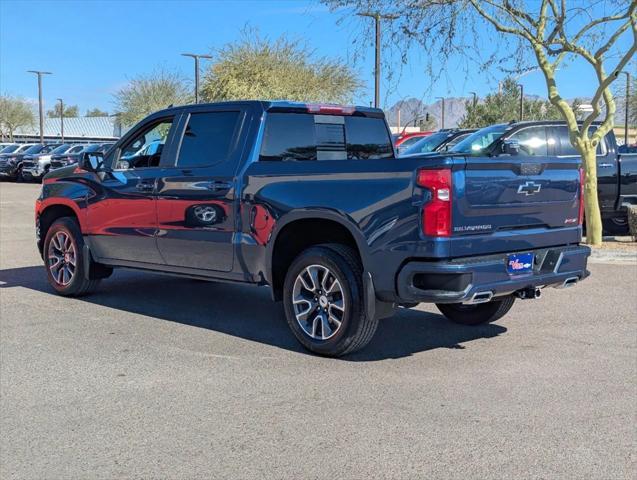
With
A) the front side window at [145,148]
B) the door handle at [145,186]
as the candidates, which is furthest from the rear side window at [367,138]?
the door handle at [145,186]

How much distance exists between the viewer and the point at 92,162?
793cm

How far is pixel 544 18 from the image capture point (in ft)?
39.7

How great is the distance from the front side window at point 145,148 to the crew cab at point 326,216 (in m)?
0.02

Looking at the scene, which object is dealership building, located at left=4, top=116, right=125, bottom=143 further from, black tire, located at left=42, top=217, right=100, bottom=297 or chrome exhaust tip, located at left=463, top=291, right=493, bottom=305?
chrome exhaust tip, located at left=463, top=291, right=493, bottom=305

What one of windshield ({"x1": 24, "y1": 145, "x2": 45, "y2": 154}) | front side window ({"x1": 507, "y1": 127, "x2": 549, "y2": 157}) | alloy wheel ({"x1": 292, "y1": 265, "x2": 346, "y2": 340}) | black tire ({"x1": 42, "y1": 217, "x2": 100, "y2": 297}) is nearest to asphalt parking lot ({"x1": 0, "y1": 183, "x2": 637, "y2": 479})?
alloy wheel ({"x1": 292, "y1": 265, "x2": 346, "y2": 340})

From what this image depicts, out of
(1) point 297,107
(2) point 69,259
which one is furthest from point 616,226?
(2) point 69,259

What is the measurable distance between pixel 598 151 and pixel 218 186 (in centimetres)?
858

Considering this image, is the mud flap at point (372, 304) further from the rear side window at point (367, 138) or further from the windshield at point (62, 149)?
the windshield at point (62, 149)

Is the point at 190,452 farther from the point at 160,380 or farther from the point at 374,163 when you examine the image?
the point at 374,163

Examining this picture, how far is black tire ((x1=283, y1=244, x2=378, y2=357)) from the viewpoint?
5715 mm

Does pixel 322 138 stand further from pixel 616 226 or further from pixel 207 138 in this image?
pixel 616 226

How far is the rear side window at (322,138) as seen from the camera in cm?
674

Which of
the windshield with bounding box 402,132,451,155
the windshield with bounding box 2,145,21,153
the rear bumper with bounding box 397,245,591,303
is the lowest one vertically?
the rear bumper with bounding box 397,245,591,303

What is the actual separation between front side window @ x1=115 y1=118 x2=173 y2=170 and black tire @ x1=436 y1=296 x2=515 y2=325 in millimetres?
3162
